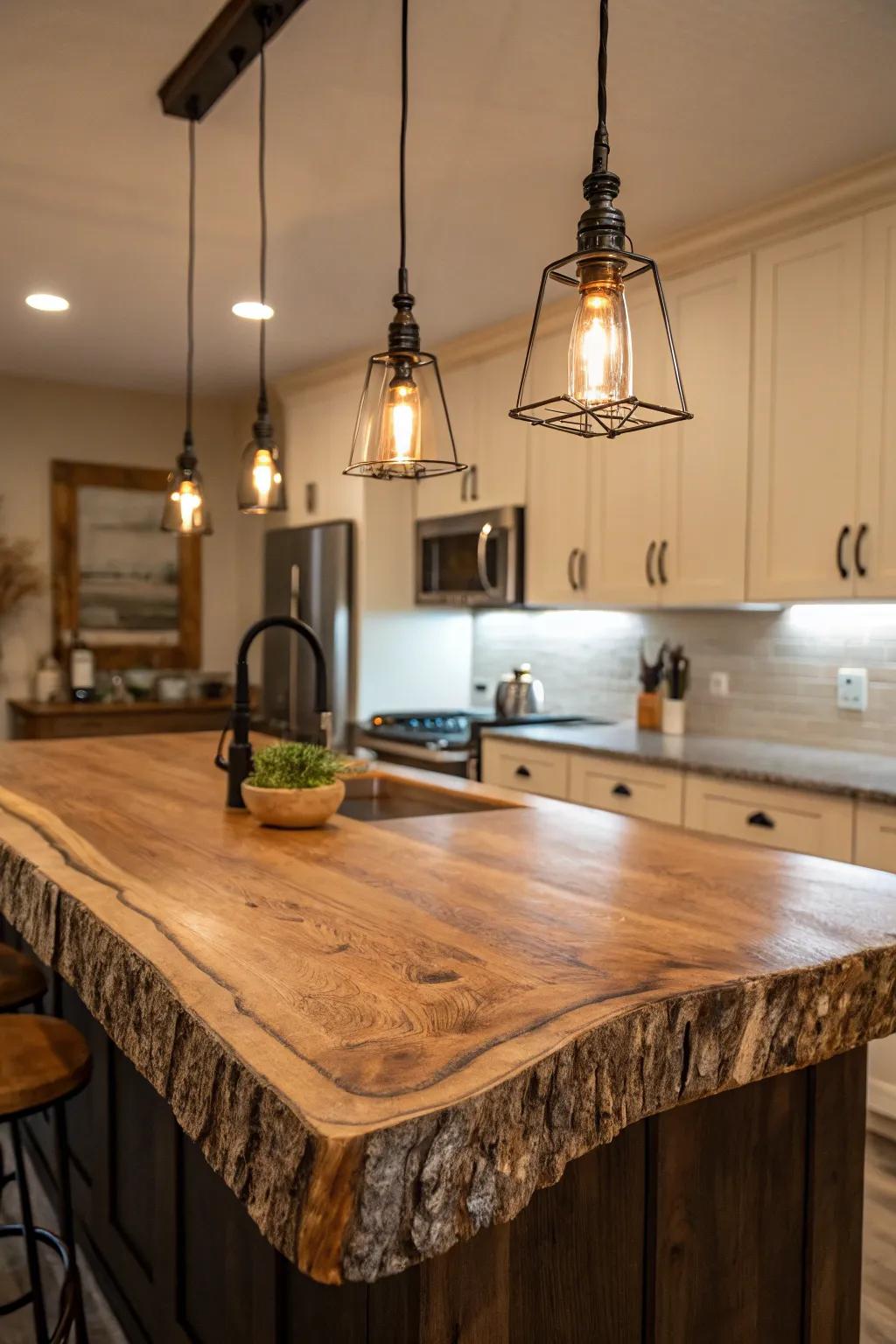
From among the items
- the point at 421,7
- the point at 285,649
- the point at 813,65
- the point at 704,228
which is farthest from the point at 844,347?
the point at 285,649

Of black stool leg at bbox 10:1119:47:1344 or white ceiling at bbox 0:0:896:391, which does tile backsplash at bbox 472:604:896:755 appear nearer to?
white ceiling at bbox 0:0:896:391

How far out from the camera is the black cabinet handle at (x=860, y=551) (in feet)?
9.61

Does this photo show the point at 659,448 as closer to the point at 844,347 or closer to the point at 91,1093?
the point at 844,347

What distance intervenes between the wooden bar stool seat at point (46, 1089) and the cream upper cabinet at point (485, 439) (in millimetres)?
3143

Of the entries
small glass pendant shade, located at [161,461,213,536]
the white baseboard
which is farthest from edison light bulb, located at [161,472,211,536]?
the white baseboard

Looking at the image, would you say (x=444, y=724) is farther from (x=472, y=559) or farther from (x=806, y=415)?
(x=806, y=415)

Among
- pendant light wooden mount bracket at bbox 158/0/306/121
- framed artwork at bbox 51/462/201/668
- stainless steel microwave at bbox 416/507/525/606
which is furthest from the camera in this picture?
framed artwork at bbox 51/462/201/668

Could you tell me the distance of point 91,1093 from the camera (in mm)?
2066

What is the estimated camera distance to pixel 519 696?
177 inches

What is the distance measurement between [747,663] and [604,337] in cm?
267

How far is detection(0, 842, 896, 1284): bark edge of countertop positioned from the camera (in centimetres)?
78

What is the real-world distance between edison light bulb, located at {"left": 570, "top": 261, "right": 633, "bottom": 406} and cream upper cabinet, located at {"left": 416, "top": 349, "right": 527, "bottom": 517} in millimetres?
3050

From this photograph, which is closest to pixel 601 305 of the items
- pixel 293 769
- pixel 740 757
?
pixel 293 769

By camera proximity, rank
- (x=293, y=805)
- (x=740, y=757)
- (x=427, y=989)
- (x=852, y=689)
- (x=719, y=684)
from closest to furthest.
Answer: (x=427, y=989) < (x=293, y=805) < (x=740, y=757) < (x=852, y=689) < (x=719, y=684)
